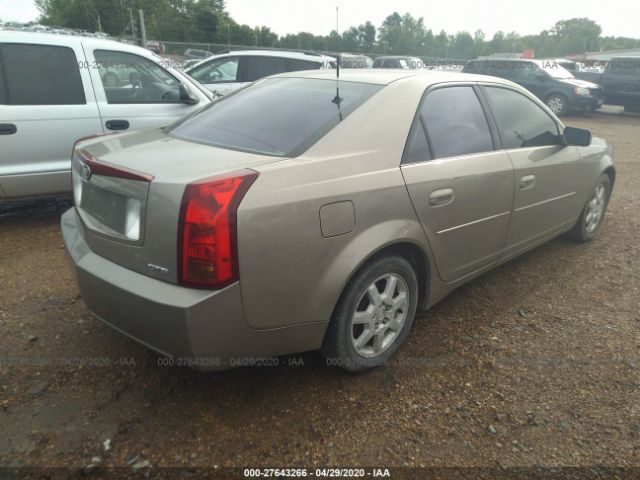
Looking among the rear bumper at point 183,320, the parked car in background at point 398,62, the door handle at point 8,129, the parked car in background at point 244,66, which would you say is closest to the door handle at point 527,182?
the rear bumper at point 183,320

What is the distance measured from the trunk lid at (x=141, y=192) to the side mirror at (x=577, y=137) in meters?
2.58

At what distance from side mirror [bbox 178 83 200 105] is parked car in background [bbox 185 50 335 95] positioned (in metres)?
3.85

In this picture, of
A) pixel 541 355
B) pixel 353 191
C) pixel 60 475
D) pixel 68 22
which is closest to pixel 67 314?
pixel 60 475

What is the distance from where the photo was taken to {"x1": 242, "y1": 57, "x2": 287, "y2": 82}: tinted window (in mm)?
8695

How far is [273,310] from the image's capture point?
199 cm

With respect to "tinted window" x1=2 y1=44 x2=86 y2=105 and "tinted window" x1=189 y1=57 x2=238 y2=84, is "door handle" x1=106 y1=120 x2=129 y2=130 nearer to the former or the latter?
"tinted window" x1=2 y1=44 x2=86 y2=105

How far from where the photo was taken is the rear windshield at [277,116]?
2311 millimetres

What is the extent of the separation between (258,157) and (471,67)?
16537 millimetres

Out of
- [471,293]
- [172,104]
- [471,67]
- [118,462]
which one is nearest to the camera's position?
[118,462]

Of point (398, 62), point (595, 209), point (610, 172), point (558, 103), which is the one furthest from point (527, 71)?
→ point (595, 209)

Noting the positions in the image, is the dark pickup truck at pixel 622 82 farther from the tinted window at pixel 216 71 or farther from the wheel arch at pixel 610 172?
the wheel arch at pixel 610 172

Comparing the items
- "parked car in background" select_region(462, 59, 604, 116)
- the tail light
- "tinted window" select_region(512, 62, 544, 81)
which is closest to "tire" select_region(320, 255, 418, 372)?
the tail light

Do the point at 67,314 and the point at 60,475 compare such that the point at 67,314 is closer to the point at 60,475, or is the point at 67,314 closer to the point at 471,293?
the point at 60,475

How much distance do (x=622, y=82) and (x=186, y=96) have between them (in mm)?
15526
